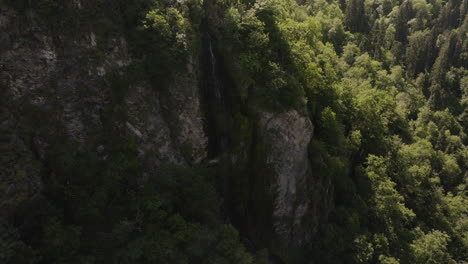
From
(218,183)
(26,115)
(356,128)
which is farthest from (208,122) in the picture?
(356,128)

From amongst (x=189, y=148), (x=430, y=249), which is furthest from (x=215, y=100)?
(x=430, y=249)

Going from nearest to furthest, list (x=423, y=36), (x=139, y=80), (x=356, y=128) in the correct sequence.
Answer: (x=139, y=80) → (x=356, y=128) → (x=423, y=36)

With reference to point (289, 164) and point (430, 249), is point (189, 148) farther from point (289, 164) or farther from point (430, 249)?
point (430, 249)

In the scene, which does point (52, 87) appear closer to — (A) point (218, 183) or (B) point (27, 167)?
(B) point (27, 167)

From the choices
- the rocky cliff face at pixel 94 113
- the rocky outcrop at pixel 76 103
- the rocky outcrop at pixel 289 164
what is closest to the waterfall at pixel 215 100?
the rocky cliff face at pixel 94 113

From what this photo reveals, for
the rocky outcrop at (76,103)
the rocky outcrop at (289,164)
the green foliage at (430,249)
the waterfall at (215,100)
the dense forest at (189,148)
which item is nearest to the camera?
the rocky outcrop at (76,103)

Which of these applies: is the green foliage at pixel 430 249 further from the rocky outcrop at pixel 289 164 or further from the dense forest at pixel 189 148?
the rocky outcrop at pixel 289 164
